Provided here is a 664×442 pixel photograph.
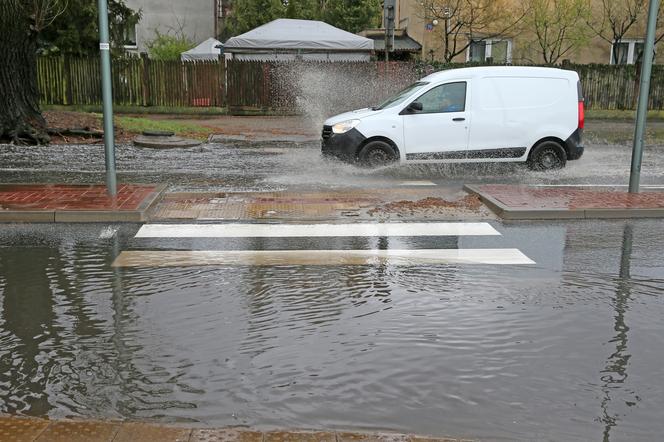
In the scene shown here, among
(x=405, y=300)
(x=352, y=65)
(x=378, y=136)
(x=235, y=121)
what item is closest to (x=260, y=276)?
(x=405, y=300)

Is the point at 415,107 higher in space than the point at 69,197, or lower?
higher

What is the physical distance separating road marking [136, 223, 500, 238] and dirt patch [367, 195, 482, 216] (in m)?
0.79

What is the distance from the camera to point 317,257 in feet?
22.9

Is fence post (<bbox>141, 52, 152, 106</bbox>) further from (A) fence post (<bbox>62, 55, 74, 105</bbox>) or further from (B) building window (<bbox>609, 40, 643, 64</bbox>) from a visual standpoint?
(B) building window (<bbox>609, 40, 643, 64</bbox>)

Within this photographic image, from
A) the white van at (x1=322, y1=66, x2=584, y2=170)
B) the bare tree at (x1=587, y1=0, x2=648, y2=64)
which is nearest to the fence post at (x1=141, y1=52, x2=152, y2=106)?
the white van at (x1=322, y1=66, x2=584, y2=170)

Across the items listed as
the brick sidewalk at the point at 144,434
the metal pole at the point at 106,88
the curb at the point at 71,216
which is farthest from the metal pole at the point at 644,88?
the brick sidewalk at the point at 144,434

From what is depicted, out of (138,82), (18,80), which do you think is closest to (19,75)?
(18,80)

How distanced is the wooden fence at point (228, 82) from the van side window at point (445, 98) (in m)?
12.5

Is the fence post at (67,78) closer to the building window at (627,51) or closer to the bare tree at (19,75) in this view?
the bare tree at (19,75)

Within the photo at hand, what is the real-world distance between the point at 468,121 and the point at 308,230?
5350 millimetres

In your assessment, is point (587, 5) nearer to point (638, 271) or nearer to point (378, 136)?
point (378, 136)

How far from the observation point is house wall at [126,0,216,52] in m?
36.9

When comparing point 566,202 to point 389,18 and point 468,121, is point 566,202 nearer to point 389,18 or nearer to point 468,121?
point 468,121

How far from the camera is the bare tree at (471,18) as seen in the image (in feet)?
84.8
